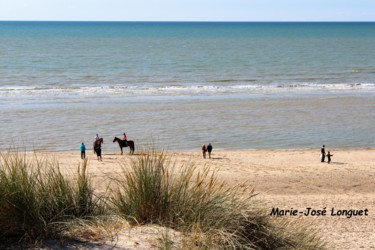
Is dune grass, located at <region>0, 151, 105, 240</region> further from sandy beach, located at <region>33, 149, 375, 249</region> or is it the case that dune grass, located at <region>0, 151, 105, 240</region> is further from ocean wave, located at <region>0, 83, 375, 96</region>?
ocean wave, located at <region>0, 83, 375, 96</region>

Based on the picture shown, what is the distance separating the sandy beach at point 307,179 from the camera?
44.9 feet

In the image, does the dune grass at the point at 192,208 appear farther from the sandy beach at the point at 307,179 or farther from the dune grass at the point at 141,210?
the sandy beach at the point at 307,179

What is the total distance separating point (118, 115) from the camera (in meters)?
33.8

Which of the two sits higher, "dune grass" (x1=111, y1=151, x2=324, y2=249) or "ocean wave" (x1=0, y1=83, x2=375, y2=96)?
"ocean wave" (x1=0, y1=83, x2=375, y2=96)

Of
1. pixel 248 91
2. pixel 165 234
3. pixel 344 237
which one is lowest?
pixel 344 237

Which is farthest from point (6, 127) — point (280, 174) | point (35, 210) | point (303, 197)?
point (35, 210)

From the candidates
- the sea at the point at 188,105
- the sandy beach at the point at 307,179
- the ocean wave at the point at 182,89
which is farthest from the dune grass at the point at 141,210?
the ocean wave at the point at 182,89

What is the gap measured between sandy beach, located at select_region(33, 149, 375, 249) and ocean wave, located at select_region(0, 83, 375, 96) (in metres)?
19.5

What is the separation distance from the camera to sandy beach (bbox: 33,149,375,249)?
539 inches

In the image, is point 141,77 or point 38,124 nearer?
point 38,124

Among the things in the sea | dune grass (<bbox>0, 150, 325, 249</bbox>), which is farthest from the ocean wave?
dune grass (<bbox>0, 150, 325, 249</bbox>)

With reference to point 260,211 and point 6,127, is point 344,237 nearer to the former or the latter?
point 260,211

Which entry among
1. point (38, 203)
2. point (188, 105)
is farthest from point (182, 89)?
point (38, 203)

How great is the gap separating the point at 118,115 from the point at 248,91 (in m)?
14.7
